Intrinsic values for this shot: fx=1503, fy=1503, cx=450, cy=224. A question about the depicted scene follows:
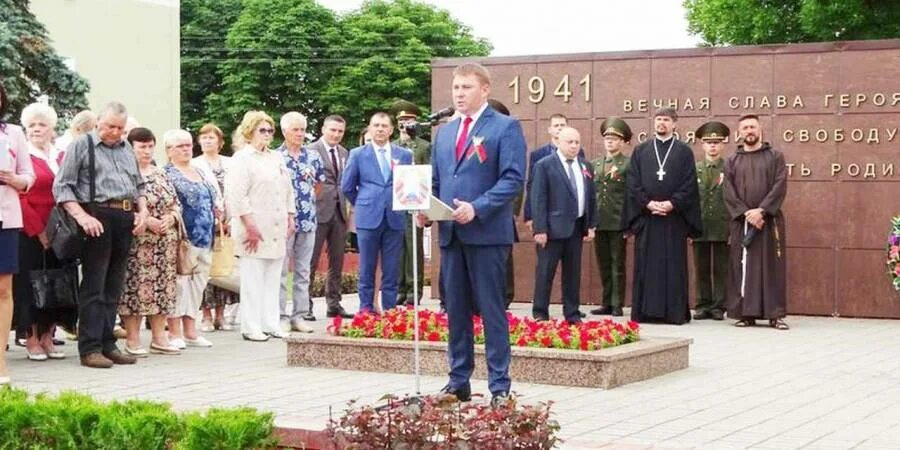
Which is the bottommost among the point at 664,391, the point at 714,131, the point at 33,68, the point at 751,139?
the point at 664,391

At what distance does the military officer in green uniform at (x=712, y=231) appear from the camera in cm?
1595

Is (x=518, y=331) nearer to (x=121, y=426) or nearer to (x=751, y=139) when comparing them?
(x=121, y=426)

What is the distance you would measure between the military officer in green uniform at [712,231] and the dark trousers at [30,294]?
23.4ft

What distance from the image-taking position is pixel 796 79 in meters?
16.3

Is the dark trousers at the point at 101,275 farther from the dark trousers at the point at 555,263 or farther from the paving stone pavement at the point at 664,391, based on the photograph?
the dark trousers at the point at 555,263

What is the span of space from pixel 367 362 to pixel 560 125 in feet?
18.4

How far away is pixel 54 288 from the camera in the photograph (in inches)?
447

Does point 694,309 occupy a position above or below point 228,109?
below

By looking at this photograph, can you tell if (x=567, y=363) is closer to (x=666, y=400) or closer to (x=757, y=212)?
(x=666, y=400)

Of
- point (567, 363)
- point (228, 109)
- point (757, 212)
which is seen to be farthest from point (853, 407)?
point (228, 109)

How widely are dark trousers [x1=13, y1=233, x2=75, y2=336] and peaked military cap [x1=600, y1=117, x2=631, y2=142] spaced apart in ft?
22.1

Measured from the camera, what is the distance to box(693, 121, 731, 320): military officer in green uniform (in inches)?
628

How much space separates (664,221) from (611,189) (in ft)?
3.19

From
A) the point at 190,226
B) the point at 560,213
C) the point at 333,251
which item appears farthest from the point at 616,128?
the point at 190,226
